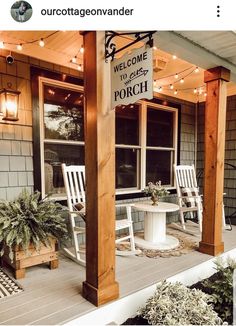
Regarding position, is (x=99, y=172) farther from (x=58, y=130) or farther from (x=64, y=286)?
(x=58, y=130)

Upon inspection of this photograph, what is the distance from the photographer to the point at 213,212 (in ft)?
10.2

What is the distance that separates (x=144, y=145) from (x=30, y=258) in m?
2.72

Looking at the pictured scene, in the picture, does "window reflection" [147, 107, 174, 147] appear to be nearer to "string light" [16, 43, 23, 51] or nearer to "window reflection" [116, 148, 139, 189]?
"window reflection" [116, 148, 139, 189]

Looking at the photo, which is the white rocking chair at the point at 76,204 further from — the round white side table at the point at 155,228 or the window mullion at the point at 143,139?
the window mullion at the point at 143,139

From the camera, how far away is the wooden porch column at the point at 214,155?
3.03 metres

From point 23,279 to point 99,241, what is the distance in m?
1.03

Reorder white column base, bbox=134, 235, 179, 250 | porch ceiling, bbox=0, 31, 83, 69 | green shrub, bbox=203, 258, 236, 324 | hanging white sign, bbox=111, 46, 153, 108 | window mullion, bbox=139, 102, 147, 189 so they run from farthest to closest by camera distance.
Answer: window mullion, bbox=139, 102, 147, 189 < white column base, bbox=134, 235, 179, 250 < porch ceiling, bbox=0, 31, 83, 69 < green shrub, bbox=203, 258, 236, 324 < hanging white sign, bbox=111, 46, 153, 108

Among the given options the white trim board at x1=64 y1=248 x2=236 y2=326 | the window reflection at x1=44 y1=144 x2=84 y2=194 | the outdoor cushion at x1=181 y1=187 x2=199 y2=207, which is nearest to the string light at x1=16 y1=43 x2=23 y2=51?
the window reflection at x1=44 y1=144 x2=84 y2=194

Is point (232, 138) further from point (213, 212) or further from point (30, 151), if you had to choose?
point (30, 151)

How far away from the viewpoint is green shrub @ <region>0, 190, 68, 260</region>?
2.38m

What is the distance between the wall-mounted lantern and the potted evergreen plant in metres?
0.93

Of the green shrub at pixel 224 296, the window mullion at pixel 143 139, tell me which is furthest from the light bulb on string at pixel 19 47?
the green shrub at pixel 224 296

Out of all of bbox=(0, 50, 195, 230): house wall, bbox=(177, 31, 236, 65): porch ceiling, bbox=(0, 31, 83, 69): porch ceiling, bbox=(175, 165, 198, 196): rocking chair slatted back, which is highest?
bbox=(0, 31, 83, 69): porch ceiling

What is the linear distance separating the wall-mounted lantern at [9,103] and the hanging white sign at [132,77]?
57.4 inches
